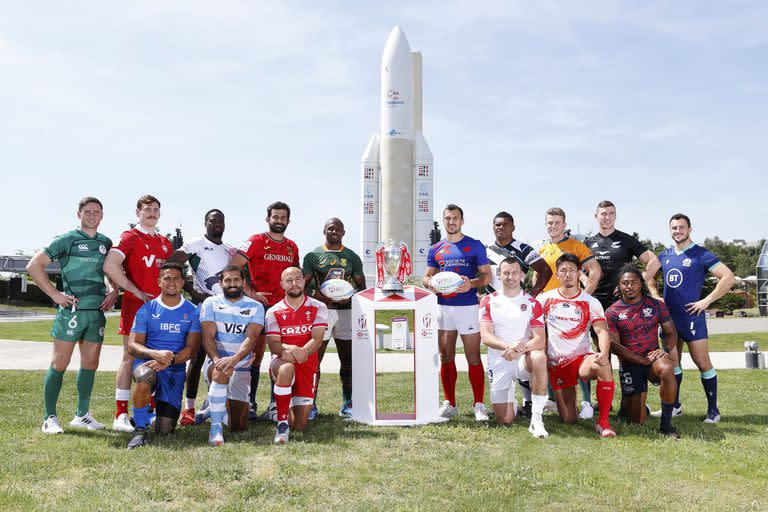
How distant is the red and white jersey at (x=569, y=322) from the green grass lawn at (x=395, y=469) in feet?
2.48

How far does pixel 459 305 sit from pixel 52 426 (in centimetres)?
428

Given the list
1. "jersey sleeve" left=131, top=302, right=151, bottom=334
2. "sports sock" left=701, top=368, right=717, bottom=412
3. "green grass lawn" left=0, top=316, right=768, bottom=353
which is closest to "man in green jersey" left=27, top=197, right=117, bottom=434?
"jersey sleeve" left=131, top=302, right=151, bottom=334

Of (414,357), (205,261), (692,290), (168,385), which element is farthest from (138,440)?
(692,290)

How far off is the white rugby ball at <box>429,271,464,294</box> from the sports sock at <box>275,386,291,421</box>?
1849mm

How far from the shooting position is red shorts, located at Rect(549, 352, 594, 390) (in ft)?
19.2

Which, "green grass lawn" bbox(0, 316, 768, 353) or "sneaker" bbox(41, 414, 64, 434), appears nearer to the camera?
"sneaker" bbox(41, 414, 64, 434)

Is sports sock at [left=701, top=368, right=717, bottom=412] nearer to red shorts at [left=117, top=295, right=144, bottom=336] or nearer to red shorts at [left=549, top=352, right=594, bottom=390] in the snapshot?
red shorts at [left=549, top=352, right=594, bottom=390]

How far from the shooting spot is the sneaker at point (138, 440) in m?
4.92

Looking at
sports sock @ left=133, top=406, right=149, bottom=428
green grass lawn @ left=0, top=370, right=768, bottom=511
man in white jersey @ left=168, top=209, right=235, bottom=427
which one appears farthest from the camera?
man in white jersey @ left=168, top=209, right=235, bottom=427

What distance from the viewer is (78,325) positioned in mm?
5602

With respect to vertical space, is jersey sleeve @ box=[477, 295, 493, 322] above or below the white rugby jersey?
below

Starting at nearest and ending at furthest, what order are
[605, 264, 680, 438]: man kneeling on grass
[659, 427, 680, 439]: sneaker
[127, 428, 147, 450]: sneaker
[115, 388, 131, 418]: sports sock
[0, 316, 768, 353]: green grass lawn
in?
[127, 428, 147, 450]: sneaker < [659, 427, 680, 439]: sneaker < [115, 388, 131, 418]: sports sock < [605, 264, 680, 438]: man kneeling on grass < [0, 316, 768, 353]: green grass lawn

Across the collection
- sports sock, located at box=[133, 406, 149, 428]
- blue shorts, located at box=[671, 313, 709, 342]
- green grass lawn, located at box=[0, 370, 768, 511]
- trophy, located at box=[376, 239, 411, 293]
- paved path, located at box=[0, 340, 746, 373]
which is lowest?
paved path, located at box=[0, 340, 746, 373]

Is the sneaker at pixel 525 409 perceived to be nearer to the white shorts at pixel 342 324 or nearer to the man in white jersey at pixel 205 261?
the white shorts at pixel 342 324
